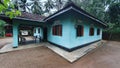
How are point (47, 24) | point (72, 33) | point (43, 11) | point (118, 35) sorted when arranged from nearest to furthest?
point (72, 33) → point (47, 24) → point (118, 35) → point (43, 11)

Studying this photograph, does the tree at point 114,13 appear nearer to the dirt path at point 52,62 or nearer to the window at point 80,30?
the window at point 80,30

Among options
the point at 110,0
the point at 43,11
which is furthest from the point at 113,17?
the point at 43,11

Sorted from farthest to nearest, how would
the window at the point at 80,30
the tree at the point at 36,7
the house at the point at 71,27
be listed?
the tree at the point at 36,7, the window at the point at 80,30, the house at the point at 71,27

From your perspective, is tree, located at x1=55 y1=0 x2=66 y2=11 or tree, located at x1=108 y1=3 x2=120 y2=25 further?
tree, located at x1=55 y1=0 x2=66 y2=11

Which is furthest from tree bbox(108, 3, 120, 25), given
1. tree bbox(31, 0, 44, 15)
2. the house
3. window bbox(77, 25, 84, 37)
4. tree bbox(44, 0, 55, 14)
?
tree bbox(31, 0, 44, 15)

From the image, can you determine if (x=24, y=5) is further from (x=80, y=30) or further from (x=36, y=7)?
(x=80, y=30)

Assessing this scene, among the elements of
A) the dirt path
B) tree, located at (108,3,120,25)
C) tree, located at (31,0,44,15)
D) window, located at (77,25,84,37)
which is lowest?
the dirt path

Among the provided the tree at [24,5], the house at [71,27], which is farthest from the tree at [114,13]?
the tree at [24,5]

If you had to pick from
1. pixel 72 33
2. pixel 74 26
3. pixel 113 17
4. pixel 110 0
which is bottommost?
pixel 72 33

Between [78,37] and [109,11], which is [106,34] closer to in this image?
[109,11]

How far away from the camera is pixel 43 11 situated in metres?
26.5

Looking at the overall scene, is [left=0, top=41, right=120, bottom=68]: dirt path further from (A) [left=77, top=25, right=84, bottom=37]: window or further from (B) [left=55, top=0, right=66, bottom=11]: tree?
(B) [left=55, top=0, right=66, bottom=11]: tree

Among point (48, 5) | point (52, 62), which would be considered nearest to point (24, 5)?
point (48, 5)

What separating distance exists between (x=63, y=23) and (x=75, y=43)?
1.96m
